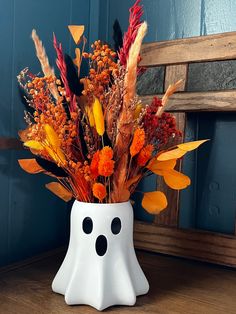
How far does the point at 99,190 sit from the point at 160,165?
114mm

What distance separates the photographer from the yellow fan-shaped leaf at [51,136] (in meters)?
0.61

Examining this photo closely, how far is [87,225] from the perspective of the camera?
644mm

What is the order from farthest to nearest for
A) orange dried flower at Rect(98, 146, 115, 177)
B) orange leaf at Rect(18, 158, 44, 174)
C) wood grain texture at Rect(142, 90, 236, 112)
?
1. wood grain texture at Rect(142, 90, 236, 112)
2. orange leaf at Rect(18, 158, 44, 174)
3. orange dried flower at Rect(98, 146, 115, 177)

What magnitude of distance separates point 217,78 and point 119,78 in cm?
33

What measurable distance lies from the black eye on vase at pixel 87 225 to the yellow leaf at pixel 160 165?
5.1 inches

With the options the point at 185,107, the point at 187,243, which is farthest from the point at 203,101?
the point at 187,243

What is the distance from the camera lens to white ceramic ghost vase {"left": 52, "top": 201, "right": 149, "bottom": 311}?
62cm

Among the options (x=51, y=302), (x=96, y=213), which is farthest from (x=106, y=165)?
(x=51, y=302)

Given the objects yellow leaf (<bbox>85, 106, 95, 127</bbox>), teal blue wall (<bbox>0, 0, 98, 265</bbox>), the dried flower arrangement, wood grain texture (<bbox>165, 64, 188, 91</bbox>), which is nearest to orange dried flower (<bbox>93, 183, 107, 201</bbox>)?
the dried flower arrangement

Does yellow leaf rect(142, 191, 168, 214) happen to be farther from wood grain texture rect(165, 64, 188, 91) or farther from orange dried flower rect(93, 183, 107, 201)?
wood grain texture rect(165, 64, 188, 91)

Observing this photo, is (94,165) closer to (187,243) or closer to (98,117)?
(98,117)

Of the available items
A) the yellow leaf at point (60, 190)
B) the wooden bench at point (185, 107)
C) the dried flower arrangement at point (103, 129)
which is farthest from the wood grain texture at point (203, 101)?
the yellow leaf at point (60, 190)

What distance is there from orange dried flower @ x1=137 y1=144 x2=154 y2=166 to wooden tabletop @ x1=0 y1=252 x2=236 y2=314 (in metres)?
0.23

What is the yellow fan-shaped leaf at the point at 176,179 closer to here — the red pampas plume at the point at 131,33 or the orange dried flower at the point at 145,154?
the orange dried flower at the point at 145,154
